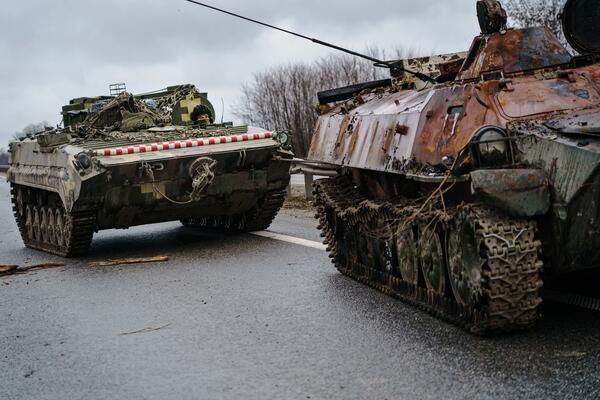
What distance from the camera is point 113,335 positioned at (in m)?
7.61

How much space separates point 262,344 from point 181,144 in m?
6.50

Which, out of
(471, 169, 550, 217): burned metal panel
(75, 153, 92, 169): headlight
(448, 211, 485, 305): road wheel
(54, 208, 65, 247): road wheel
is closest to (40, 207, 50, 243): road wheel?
(54, 208, 65, 247): road wheel

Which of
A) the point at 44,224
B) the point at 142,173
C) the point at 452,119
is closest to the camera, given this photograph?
the point at 452,119

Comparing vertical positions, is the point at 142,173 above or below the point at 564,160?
below

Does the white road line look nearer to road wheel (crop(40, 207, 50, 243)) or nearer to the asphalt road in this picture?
the asphalt road

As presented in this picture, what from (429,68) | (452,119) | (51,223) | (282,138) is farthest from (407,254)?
(51,223)

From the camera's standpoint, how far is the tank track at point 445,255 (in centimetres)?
640

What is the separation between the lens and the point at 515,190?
6.35 meters

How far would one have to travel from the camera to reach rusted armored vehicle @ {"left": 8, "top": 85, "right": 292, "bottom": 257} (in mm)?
12602

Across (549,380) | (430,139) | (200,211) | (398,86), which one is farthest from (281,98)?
(549,380)

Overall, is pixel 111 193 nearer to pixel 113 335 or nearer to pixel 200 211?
pixel 200 211

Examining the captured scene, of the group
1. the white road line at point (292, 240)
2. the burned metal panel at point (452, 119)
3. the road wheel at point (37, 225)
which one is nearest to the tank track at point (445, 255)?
the burned metal panel at point (452, 119)

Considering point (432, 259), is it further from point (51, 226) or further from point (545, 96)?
point (51, 226)

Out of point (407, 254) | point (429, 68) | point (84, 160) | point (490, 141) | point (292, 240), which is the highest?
point (429, 68)
